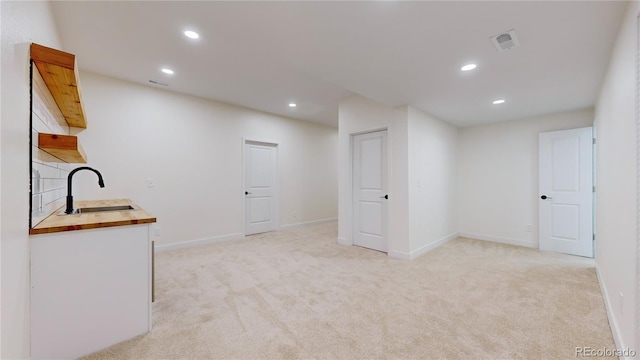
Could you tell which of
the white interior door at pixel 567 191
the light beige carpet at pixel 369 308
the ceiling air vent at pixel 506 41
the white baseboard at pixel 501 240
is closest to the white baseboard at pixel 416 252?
the light beige carpet at pixel 369 308

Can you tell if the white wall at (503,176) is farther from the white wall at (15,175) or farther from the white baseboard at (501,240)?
the white wall at (15,175)

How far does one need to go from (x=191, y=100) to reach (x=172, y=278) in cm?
285

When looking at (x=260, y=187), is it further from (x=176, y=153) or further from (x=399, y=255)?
(x=399, y=255)

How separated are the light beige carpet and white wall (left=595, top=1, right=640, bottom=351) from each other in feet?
1.12

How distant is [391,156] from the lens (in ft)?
12.6

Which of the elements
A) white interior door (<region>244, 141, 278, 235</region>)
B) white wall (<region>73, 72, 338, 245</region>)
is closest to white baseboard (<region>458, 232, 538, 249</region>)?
white wall (<region>73, 72, 338, 245</region>)

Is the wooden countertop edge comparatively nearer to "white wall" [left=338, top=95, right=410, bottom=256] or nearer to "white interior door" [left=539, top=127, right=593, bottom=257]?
"white wall" [left=338, top=95, right=410, bottom=256]

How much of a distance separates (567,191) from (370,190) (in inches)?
120

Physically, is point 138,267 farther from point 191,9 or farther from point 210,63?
point 210,63

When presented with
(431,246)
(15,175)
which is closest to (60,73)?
(15,175)

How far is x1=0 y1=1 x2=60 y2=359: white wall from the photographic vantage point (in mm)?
1034

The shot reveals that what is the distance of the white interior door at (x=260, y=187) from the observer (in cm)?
510

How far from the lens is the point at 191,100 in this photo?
169 inches

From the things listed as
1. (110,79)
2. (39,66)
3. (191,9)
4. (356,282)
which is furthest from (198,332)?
(110,79)
